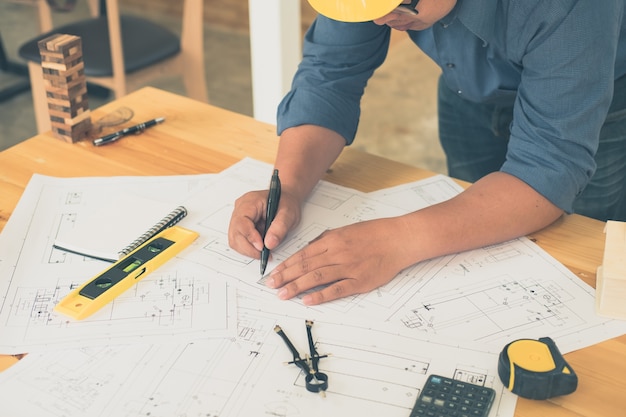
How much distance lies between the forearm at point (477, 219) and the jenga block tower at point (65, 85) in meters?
0.71

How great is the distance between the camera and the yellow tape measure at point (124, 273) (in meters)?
1.05

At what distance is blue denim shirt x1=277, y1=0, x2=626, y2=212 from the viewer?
1141 mm

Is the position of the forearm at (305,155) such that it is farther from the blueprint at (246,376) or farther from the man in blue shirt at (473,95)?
the blueprint at (246,376)

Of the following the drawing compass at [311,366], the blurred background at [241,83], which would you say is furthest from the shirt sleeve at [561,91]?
the blurred background at [241,83]

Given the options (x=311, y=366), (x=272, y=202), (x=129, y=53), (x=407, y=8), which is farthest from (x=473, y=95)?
(x=129, y=53)

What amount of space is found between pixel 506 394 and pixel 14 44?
3.90m

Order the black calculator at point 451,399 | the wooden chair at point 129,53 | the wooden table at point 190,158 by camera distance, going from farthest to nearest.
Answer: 1. the wooden chair at point 129,53
2. the wooden table at point 190,158
3. the black calculator at point 451,399

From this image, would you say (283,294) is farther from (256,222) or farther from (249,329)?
(256,222)

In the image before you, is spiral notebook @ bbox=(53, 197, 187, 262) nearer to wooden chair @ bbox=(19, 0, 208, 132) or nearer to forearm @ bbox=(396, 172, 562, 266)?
forearm @ bbox=(396, 172, 562, 266)

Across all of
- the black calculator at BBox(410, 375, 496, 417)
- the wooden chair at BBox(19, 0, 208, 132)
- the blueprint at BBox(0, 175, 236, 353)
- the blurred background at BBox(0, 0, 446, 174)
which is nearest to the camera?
the black calculator at BBox(410, 375, 496, 417)

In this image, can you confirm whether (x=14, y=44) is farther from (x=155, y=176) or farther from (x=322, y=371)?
(x=322, y=371)

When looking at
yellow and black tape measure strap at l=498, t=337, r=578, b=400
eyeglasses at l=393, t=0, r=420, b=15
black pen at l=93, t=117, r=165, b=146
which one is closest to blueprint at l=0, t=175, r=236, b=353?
black pen at l=93, t=117, r=165, b=146

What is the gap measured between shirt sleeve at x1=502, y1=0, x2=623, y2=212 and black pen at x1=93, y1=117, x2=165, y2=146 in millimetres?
727

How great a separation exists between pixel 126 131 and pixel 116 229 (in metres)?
0.36
